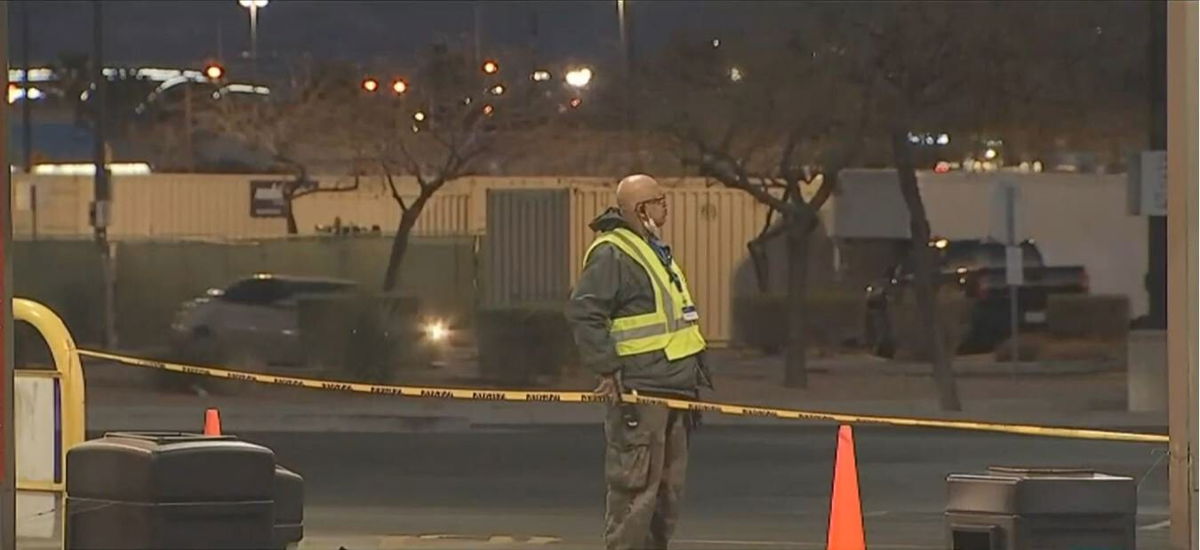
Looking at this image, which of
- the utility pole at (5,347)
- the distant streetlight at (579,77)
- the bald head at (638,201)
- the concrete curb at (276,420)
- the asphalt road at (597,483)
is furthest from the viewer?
the distant streetlight at (579,77)

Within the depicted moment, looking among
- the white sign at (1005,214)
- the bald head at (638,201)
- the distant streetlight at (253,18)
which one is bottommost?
the bald head at (638,201)

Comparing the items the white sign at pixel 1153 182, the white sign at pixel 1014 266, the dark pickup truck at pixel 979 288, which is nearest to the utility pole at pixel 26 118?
the dark pickup truck at pixel 979 288

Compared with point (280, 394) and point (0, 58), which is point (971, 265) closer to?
point (280, 394)

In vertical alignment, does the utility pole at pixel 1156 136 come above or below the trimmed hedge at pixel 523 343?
above

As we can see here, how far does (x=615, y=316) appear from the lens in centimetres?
993

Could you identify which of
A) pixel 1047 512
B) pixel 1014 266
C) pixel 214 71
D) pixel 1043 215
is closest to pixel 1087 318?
pixel 1043 215

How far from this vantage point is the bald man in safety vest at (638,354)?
9789 millimetres

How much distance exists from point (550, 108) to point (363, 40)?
6.97ft

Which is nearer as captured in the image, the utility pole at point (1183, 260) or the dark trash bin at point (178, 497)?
the dark trash bin at point (178, 497)

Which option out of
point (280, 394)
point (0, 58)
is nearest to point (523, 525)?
point (0, 58)

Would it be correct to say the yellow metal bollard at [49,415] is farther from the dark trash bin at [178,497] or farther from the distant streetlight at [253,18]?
the distant streetlight at [253,18]

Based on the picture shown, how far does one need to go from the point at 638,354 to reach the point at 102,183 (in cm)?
1549

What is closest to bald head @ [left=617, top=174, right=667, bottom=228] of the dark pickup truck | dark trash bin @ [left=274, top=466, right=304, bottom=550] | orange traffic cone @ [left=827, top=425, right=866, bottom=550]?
orange traffic cone @ [left=827, top=425, right=866, bottom=550]

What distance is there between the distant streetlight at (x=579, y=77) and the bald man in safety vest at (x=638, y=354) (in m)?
14.0
